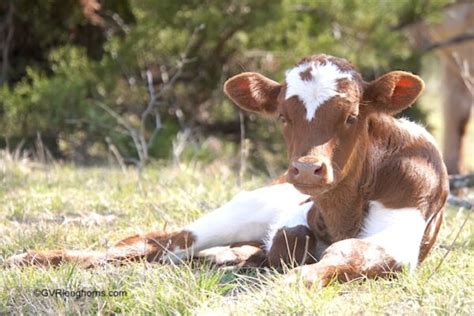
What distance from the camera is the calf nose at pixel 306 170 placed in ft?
14.6

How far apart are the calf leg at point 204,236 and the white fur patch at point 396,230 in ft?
2.60

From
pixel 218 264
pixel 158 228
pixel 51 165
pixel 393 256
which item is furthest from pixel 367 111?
pixel 51 165

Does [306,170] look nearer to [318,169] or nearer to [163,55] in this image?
[318,169]

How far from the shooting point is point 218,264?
532 cm

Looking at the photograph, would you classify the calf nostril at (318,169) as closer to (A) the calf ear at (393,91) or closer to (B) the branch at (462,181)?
(A) the calf ear at (393,91)

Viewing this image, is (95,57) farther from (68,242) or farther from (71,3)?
(68,242)

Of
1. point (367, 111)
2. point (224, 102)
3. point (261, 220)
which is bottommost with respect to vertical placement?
point (224, 102)

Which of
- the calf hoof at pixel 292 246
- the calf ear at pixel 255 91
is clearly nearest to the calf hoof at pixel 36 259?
the calf hoof at pixel 292 246

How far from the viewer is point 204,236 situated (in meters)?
5.45

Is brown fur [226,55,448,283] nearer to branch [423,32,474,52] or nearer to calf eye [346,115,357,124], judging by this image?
calf eye [346,115,357,124]

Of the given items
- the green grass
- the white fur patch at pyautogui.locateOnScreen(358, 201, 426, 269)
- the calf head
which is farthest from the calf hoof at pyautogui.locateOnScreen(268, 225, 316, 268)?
the calf head

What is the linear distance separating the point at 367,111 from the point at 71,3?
6.70 metres

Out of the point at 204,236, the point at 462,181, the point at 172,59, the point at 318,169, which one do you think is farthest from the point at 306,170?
the point at 172,59

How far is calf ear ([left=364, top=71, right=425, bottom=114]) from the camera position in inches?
191
